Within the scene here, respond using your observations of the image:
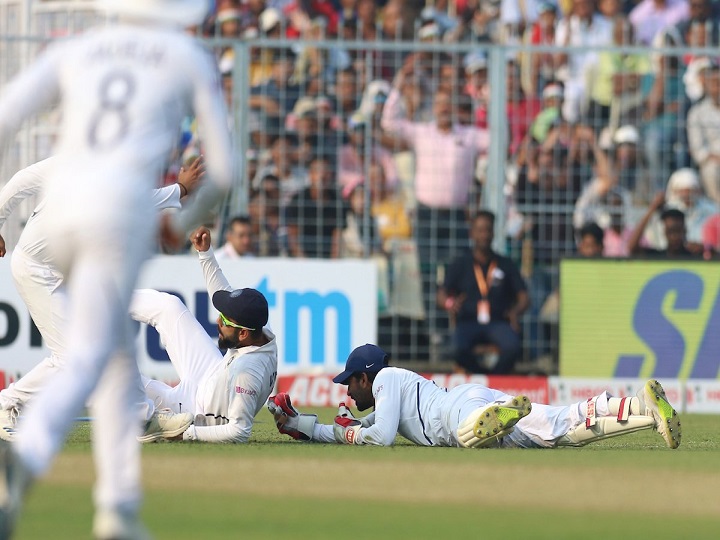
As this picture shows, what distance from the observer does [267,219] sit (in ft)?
48.4

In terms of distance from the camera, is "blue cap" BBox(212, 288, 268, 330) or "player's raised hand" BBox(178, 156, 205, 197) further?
"blue cap" BBox(212, 288, 268, 330)

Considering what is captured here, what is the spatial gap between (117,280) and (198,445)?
4149 mm

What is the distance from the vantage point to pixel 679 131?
49.5ft

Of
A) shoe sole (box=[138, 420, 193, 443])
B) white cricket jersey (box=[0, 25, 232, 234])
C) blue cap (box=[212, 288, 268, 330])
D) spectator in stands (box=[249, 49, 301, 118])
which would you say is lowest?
shoe sole (box=[138, 420, 193, 443])

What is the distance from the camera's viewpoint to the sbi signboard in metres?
14.1

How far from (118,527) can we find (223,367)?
175 inches

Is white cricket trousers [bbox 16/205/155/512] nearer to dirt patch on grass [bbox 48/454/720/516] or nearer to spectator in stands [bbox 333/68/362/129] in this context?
dirt patch on grass [bbox 48/454/720/516]

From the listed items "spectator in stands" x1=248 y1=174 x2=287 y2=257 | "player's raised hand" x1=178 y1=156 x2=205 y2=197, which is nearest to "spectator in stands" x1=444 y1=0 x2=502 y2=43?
"spectator in stands" x1=248 y1=174 x2=287 y2=257

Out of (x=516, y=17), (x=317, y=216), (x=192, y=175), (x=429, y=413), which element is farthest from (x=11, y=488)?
(x=516, y=17)

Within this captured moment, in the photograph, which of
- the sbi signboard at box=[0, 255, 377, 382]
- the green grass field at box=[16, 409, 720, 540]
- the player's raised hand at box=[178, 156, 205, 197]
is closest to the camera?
the green grass field at box=[16, 409, 720, 540]

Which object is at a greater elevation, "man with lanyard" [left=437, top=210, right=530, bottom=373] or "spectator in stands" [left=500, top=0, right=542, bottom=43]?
"spectator in stands" [left=500, top=0, right=542, bottom=43]

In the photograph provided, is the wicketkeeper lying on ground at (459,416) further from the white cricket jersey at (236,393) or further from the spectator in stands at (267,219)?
the spectator in stands at (267,219)

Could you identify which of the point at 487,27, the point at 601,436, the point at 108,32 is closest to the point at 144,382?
the point at 601,436

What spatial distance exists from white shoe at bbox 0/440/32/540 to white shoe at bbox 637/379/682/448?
489cm
